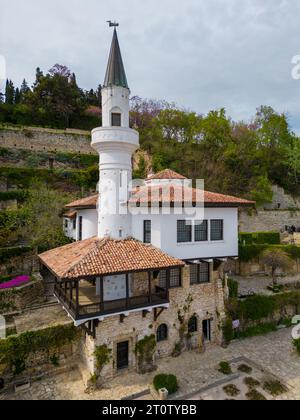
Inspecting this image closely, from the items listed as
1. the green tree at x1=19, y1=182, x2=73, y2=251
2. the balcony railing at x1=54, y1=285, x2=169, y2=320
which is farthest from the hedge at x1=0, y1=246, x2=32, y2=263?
the balcony railing at x1=54, y1=285, x2=169, y2=320

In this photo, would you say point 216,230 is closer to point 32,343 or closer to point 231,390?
point 231,390

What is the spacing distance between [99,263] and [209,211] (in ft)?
21.8

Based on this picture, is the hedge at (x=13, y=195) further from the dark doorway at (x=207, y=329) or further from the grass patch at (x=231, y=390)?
the grass patch at (x=231, y=390)

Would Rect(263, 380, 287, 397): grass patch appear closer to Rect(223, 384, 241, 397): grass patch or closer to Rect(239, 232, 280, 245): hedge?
Rect(223, 384, 241, 397): grass patch

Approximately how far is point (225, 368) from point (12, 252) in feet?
53.9

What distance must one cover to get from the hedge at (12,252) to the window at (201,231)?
13922 mm

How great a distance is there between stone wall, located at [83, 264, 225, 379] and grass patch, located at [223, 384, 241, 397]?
9.74 ft

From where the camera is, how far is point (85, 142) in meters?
42.1

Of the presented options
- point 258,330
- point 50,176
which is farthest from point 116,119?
point 50,176

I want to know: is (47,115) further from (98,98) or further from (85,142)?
(98,98)

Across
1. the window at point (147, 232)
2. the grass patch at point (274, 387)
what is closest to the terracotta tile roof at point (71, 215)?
the window at point (147, 232)

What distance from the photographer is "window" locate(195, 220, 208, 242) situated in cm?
1396

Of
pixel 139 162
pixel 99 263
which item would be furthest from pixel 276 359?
pixel 139 162
